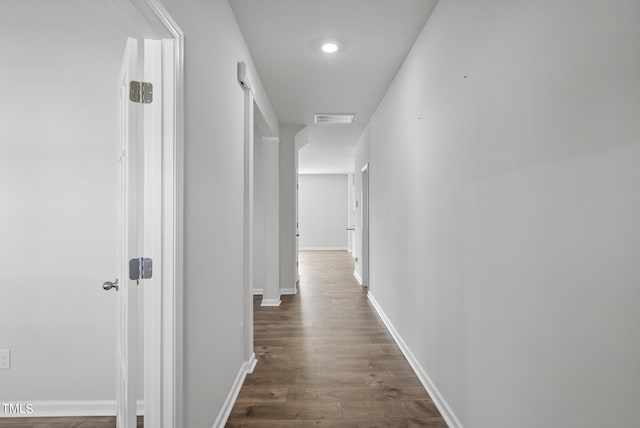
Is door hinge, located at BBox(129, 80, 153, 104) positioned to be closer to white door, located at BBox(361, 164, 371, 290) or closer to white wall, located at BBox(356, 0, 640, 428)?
white wall, located at BBox(356, 0, 640, 428)

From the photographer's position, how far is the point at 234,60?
7.72 ft

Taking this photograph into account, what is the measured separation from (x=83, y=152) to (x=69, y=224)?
1.52ft

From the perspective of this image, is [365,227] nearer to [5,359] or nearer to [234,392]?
[234,392]

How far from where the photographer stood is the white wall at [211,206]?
5.09ft

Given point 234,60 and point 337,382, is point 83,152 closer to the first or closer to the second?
point 234,60

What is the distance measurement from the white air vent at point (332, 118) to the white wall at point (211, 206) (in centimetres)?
233

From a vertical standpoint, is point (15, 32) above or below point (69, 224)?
above

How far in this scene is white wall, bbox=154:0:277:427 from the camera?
5.09 ft

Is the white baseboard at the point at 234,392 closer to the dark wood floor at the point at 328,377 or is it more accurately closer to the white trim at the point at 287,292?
the dark wood floor at the point at 328,377

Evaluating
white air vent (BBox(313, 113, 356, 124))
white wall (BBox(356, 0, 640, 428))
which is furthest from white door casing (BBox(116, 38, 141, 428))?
white air vent (BBox(313, 113, 356, 124))

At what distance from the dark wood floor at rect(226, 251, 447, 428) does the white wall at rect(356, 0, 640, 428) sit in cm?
33

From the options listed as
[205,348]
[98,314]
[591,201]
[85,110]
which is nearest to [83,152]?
[85,110]

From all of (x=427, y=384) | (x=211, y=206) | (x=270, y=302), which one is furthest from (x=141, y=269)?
(x=270, y=302)

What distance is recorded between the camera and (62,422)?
2.04 metres
